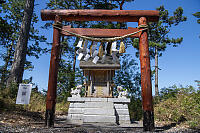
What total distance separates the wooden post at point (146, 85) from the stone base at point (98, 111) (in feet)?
6.17

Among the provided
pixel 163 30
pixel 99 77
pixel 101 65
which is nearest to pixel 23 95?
pixel 101 65

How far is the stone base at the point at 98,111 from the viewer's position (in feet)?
17.8

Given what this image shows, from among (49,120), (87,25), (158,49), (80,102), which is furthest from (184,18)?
(49,120)

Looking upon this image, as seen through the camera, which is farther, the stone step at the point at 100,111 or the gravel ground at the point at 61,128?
the stone step at the point at 100,111

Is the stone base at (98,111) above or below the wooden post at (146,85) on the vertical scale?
below

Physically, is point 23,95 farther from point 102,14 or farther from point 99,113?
point 102,14

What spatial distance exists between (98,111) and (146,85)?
2.57 meters

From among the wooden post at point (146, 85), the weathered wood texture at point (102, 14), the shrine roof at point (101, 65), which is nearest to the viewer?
the wooden post at point (146, 85)

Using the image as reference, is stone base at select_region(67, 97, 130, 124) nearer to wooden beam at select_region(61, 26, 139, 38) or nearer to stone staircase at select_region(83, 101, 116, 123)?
stone staircase at select_region(83, 101, 116, 123)

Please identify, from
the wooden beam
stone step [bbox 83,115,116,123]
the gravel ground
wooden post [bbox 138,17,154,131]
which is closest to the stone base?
stone step [bbox 83,115,116,123]

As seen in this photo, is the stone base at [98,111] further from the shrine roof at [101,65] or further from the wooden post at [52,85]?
the shrine roof at [101,65]

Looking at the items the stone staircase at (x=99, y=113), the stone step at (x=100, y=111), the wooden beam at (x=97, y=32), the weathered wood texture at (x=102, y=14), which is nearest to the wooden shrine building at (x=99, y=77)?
the stone staircase at (x=99, y=113)

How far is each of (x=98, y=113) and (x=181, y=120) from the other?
10.6 feet

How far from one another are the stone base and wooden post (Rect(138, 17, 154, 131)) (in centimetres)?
188
